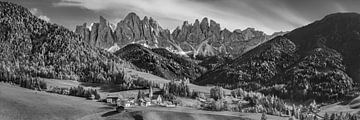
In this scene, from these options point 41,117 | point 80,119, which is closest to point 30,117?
point 41,117

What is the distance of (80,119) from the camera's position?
19950 centimetres

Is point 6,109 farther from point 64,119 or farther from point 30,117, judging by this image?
point 64,119

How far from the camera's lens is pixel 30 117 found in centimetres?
19238

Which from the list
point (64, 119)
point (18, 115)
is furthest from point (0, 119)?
point (64, 119)

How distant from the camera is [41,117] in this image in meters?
195

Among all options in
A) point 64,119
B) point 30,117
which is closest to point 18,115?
point 30,117

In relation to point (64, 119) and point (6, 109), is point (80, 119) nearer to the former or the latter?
point (64, 119)

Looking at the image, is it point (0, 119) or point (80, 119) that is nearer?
point (0, 119)

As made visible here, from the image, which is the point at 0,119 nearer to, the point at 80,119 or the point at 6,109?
the point at 6,109

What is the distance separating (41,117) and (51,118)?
4.16 m

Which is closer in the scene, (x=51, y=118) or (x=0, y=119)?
(x=0, y=119)

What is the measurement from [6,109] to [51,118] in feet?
65.2

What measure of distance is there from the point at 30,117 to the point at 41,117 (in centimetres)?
465

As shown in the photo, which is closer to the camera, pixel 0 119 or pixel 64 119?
pixel 0 119
